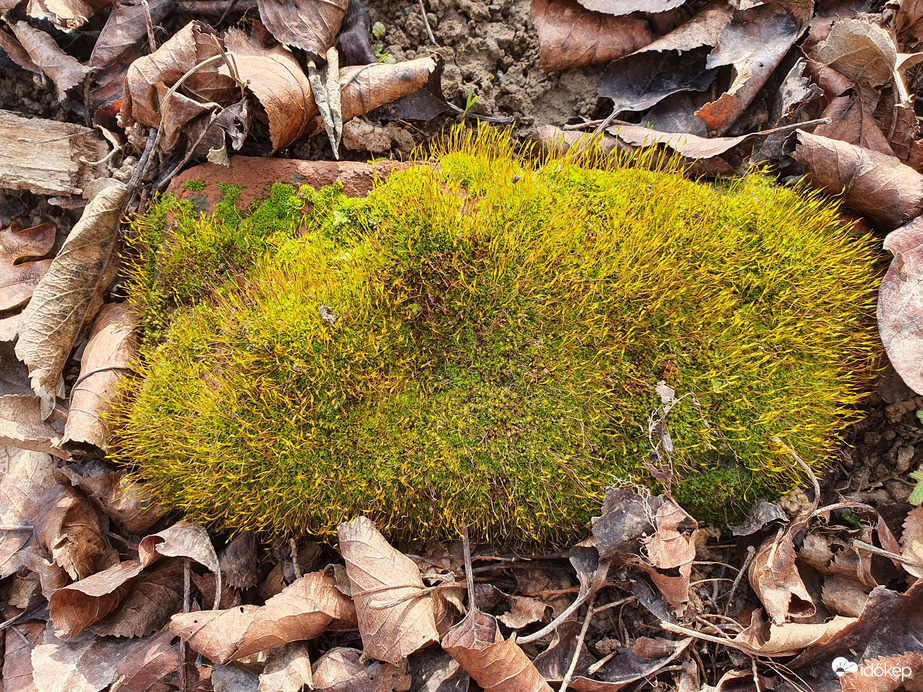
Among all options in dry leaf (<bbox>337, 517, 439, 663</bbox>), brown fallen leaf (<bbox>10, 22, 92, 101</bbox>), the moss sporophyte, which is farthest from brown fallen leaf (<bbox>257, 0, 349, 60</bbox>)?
dry leaf (<bbox>337, 517, 439, 663</bbox>)

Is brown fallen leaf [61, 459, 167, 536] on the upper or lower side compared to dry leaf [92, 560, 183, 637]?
upper

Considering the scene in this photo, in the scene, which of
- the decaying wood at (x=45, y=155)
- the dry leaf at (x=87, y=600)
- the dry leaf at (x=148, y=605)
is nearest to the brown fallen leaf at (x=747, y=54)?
the decaying wood at (x=45, y=155)

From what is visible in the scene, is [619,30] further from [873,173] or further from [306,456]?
[306,456]

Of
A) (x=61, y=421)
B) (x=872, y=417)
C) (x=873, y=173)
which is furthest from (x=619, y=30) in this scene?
(x=61, y=421)

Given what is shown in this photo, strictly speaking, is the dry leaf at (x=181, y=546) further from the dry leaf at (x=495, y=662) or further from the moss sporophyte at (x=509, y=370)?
the dry leaf at (x=495, y=662)

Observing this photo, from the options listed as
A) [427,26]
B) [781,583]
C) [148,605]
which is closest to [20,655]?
[148,605]

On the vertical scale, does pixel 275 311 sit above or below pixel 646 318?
below

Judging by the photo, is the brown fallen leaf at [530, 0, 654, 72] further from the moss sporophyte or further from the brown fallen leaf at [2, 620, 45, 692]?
the brown fallen leaf at [2, 620, 45, 692]
